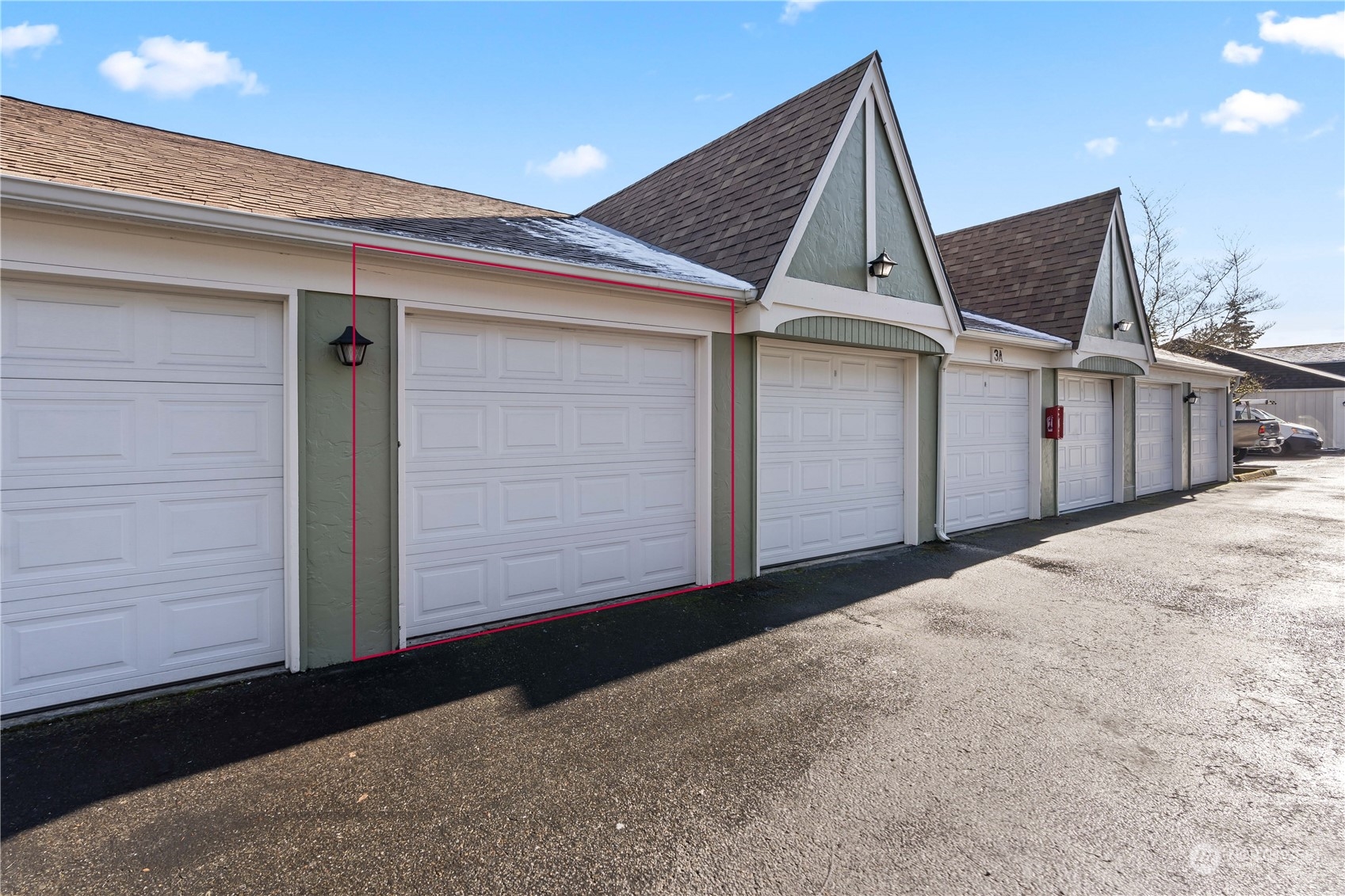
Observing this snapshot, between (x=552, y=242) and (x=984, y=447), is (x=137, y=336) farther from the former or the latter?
(x=984, y=447)

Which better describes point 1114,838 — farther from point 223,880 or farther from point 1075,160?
point 1075,160

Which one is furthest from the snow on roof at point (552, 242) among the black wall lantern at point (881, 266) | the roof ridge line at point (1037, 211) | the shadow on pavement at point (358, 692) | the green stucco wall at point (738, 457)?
the roof ridge line at point (1037, 211)

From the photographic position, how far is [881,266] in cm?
682

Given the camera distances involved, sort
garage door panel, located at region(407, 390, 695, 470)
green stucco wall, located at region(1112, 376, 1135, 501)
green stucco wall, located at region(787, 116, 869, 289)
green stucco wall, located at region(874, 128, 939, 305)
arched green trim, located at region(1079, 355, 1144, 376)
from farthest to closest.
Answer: green stucco wall, located at region(1112, 376, 1135, 501) < arched green trim, located at region(1079, 355, 1144, 376) < green stucco wall, located at region(874, 128, 939, 305) < green stucco wall, located at region(787, 116, 869, 289) < garage door panel, located at region(407, 390, 695, 470)

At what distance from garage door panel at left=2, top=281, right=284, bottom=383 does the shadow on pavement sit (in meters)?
1.95

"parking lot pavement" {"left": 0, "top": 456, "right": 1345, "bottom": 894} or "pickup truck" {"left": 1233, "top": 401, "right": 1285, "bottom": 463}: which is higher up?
"pickup truck" {"left": 1233, "top": 401, "right": 1285, "bottom": 463}

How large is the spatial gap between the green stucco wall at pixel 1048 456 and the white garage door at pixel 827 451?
3.62 m

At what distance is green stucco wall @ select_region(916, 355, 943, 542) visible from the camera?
25.7ft

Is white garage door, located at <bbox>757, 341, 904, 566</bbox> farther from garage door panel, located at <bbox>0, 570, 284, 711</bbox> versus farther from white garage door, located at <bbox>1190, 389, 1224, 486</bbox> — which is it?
white garage door, located at <bbox>1190, 389, 1224, 486</bbox>

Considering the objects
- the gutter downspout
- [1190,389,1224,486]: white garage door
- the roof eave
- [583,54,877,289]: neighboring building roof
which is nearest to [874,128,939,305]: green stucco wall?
[583,54,877,289]: neighboring building roof

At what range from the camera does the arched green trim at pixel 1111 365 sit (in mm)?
10344

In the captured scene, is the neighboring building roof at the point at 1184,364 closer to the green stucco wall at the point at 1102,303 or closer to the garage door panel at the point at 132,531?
the green stucco wall at the point at 1102,303

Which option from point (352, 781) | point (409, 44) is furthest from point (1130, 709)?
point (409, 44)

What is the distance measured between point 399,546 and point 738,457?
10.5ft
